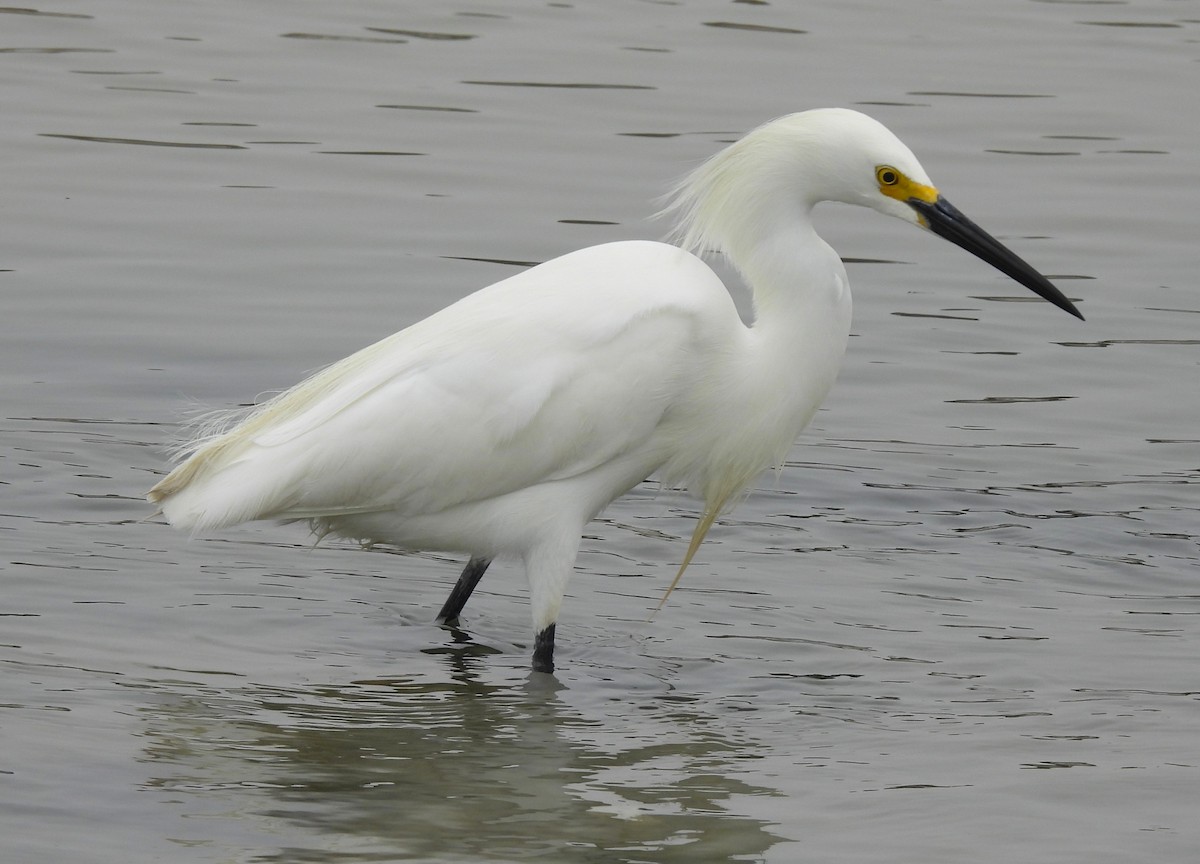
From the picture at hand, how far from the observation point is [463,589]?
681 cm

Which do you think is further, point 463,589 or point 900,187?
point 463,589

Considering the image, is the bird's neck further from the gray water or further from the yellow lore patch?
the gray water

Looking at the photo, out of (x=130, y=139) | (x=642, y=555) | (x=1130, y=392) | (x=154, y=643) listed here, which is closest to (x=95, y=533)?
(x=154, y=643)

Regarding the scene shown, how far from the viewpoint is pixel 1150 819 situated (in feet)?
18.2

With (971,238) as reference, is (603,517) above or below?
below

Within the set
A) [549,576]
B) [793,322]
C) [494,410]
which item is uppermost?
[793,322]

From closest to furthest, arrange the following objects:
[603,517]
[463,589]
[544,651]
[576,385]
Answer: [576,385] < [544,651] < [463,589] < [603,517]

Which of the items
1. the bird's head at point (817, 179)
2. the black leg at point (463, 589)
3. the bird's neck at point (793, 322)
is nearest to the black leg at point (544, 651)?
the black leg at point (463, 589)

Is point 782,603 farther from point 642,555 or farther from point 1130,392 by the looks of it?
point 1130,392

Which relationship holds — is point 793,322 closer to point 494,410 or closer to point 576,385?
point 576,385

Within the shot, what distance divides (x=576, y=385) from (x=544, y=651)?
2.91ft

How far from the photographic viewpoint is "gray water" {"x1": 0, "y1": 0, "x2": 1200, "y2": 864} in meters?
5.55

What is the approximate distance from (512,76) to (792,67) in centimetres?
211

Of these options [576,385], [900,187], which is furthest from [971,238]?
[576,385]
